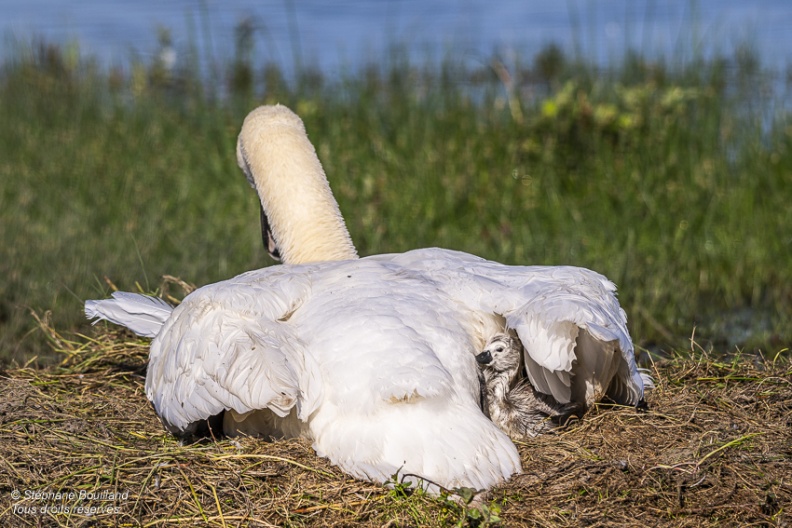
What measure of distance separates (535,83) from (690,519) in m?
8.90

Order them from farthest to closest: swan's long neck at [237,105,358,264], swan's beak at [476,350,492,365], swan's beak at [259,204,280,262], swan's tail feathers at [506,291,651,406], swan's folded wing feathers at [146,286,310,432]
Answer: swan's beak at [259,204,280,262]
swan's long neck at [237,105,358,264]
swan's beak at [476,350,492,365]
swan's tail feathers at [506,291,651,406]
swan's folded wing feathers at [146,286,310,432]

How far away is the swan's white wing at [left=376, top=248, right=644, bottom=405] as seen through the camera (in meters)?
4.03

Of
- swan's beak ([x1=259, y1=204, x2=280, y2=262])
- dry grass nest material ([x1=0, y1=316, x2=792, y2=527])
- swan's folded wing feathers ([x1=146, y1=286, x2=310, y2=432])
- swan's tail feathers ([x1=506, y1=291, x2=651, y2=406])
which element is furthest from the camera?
swan's beak ([x1=259, y1=204, x2=280, y2=262])

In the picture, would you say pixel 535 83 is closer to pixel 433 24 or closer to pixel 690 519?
pixel 433 24

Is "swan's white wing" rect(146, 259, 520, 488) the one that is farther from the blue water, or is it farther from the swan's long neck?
the blue water

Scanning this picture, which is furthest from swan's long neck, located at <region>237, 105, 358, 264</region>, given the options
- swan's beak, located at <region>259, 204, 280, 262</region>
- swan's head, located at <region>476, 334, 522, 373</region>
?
swan's head, located at <region>476, 334, 522, 373</region>

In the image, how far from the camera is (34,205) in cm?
866

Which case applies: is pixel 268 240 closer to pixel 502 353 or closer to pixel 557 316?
pixel 502 353

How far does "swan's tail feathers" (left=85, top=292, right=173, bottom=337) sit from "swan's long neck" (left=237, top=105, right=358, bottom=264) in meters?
0.83

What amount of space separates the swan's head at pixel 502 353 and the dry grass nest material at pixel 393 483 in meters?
0.31

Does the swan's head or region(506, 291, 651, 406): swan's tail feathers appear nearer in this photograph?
region(506, 291, 651, 406): swan's tail feathers

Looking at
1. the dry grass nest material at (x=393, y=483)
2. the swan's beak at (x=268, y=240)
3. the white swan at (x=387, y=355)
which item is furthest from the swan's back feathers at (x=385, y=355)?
the swan's beak at (x=268, y=240)

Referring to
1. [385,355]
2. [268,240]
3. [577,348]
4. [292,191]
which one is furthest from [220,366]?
[268,240]

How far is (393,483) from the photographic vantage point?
12.2ft
